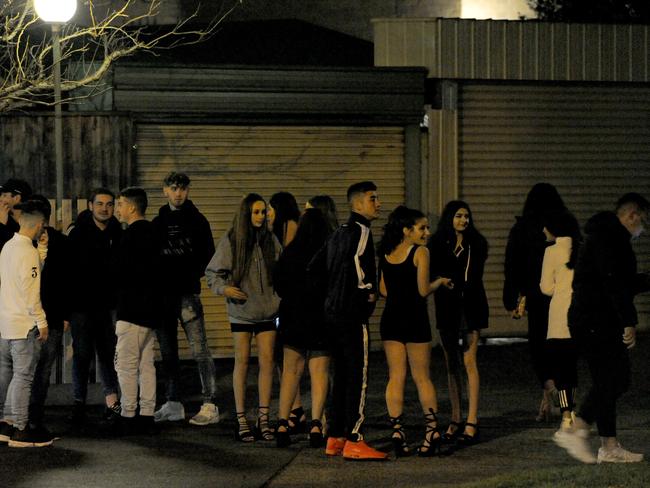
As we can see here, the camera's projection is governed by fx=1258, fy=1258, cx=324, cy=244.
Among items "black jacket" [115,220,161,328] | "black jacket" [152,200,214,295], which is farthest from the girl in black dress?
"black jacket" [152,200,214,295]

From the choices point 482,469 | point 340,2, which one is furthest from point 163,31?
point 482,469

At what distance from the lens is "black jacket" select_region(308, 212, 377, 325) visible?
880 centimetres

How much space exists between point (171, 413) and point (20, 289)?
1.95 meters

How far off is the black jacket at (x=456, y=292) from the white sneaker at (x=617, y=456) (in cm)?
145

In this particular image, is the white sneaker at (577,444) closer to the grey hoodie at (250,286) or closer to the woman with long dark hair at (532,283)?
the woman with long dark hair at (532,283)

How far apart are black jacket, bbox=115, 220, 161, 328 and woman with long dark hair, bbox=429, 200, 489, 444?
2.20 metres

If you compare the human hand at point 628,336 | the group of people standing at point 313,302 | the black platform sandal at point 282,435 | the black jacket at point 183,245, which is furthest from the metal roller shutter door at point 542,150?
the human hand at point 628,336

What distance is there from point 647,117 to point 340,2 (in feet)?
24.1

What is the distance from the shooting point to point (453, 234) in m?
9.45

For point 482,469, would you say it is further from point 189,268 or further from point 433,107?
point 433,107

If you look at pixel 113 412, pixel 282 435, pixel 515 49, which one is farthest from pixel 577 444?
pixel 515 49

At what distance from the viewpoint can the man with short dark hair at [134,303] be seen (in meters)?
9.77

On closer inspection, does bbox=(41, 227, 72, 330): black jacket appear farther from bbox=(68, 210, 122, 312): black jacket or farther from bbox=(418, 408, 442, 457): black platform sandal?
bbox=(418, 408, 442, 457): black platform sandal

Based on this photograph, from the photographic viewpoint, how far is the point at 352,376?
8.80 meters
